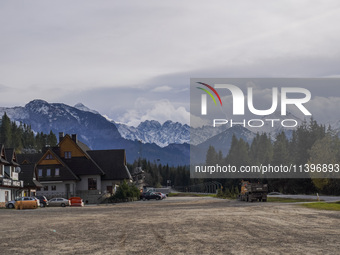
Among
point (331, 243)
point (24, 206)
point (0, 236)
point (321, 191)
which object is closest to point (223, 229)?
point (331, 243)

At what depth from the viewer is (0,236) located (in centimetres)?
2345

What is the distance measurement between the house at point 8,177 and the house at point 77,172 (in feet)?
38.2

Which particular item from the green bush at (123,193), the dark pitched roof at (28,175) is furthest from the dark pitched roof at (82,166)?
the green bush at (123,193)

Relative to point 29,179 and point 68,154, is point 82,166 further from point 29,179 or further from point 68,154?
point 29,179

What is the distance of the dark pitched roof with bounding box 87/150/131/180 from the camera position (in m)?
98.6

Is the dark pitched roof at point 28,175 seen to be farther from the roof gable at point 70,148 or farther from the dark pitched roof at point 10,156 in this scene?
the roof gable at point 70,148

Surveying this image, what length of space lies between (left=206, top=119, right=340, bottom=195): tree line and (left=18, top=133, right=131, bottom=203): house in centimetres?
3439

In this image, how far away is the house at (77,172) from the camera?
307 ft

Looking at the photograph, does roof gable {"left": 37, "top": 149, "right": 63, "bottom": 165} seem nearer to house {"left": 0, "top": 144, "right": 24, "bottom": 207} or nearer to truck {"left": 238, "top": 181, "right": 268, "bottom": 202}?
house {"left": 0, "top": 144, "right": 24, "bottom": 207}

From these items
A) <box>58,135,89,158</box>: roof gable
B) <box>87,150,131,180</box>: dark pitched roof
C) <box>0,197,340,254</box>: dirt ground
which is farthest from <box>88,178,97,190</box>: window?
<box>0,197,340,254</box>: dirt ground

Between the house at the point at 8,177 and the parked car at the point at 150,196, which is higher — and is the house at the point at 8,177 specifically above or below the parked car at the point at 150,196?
above

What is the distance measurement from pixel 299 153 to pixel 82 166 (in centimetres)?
4711

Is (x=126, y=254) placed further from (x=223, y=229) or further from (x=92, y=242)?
(x=223, y=229)

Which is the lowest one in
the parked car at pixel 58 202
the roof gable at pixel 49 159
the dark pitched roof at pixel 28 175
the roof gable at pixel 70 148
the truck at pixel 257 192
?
the parked car at pixel 58 202
